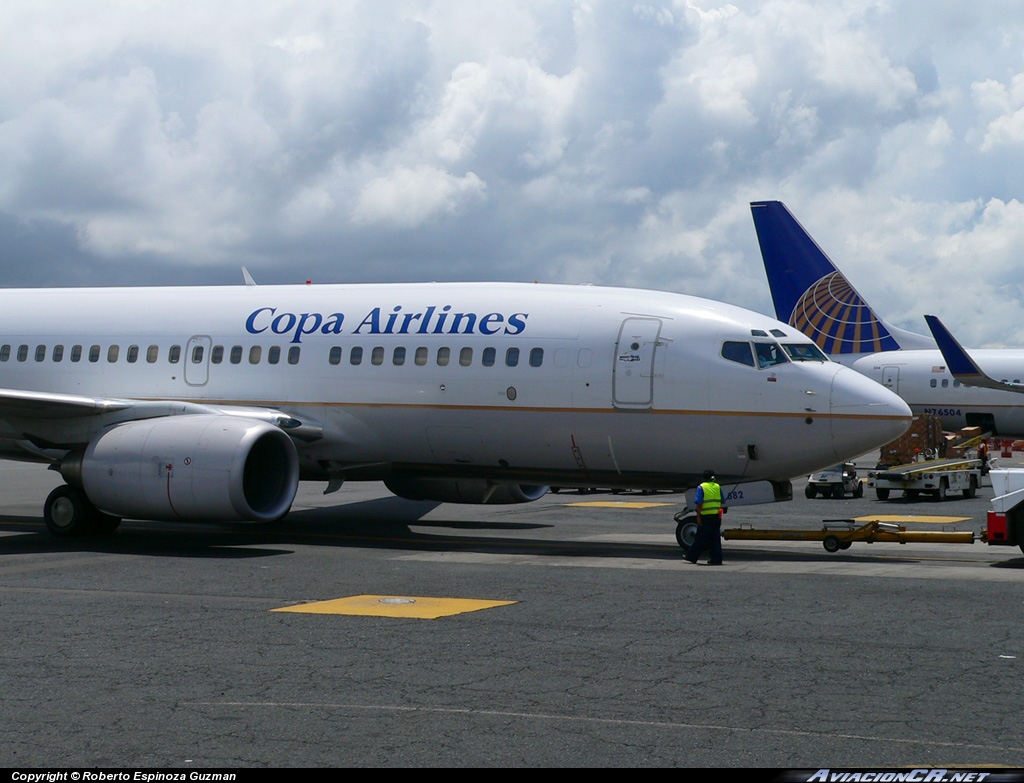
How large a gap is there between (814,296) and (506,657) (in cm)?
4106

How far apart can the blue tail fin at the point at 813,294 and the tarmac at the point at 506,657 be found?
101 ft

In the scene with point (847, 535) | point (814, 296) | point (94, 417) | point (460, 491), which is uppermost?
point (814, 296)

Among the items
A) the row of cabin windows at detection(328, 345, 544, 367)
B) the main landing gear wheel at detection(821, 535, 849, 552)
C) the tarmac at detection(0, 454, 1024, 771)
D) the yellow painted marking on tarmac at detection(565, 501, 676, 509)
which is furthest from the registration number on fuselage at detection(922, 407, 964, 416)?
the row of cabin windows at detection(328, 345, 544, 367)

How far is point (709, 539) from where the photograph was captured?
16.8 meters

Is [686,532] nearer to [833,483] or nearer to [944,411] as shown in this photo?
[833,483]

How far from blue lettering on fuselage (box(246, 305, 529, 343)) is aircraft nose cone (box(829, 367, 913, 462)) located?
5004 millimetres

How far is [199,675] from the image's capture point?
9445 mm

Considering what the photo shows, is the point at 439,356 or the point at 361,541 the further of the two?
the point at 361,541

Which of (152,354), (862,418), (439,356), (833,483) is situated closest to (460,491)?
(439,356)

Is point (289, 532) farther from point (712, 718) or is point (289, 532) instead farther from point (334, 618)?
point (712, 718)

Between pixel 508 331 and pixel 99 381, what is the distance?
779 cm

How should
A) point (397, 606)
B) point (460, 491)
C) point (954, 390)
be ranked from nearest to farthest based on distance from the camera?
point (397, 606)
point (460, 491)
point (954, 390)

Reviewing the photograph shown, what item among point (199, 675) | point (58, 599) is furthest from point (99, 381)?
point (199, 675)

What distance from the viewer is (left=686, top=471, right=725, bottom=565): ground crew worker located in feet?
54.5
